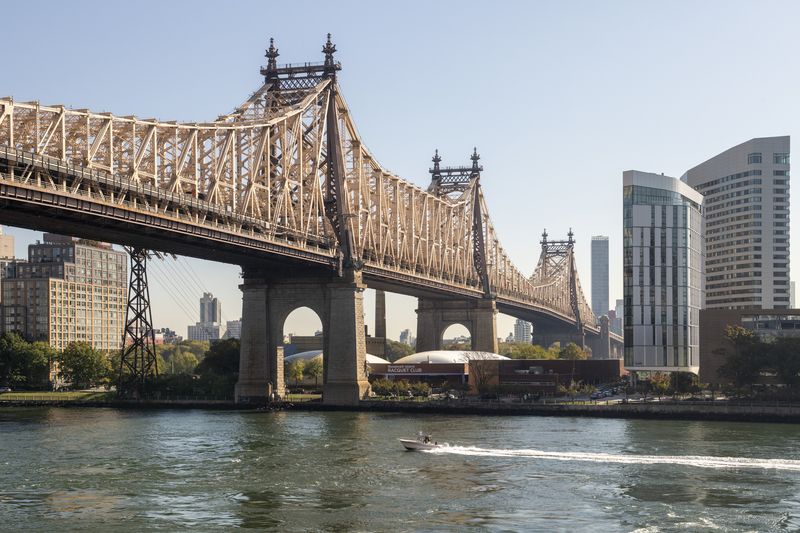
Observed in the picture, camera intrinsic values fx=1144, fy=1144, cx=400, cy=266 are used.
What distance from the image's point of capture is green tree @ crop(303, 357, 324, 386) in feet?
527

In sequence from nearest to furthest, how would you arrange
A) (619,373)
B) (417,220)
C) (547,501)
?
(547,501) → (619,373) → (417,220)

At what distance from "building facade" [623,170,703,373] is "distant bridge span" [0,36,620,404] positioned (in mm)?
30569

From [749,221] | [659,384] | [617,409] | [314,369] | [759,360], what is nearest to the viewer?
[617,409]

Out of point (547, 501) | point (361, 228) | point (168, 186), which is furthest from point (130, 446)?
point (361, 228)

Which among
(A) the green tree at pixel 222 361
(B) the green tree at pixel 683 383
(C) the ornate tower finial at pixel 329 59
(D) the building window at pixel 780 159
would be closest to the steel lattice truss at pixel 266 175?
(C) the ornate tower finial at pixel 329 59

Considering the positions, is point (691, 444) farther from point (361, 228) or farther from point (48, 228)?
point (361, 228)

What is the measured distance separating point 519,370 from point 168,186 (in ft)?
195

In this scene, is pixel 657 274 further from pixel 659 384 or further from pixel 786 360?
pixel 786 360

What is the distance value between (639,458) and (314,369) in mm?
91725

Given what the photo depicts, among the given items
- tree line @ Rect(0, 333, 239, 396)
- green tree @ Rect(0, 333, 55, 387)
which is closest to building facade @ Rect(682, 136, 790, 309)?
tree line @ Rect(0, 333, 239, 396)

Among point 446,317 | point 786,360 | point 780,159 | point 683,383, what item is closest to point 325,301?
point 683,383

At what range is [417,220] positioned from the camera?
557 ft

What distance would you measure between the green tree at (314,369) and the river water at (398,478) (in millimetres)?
58063

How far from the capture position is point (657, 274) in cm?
13762
